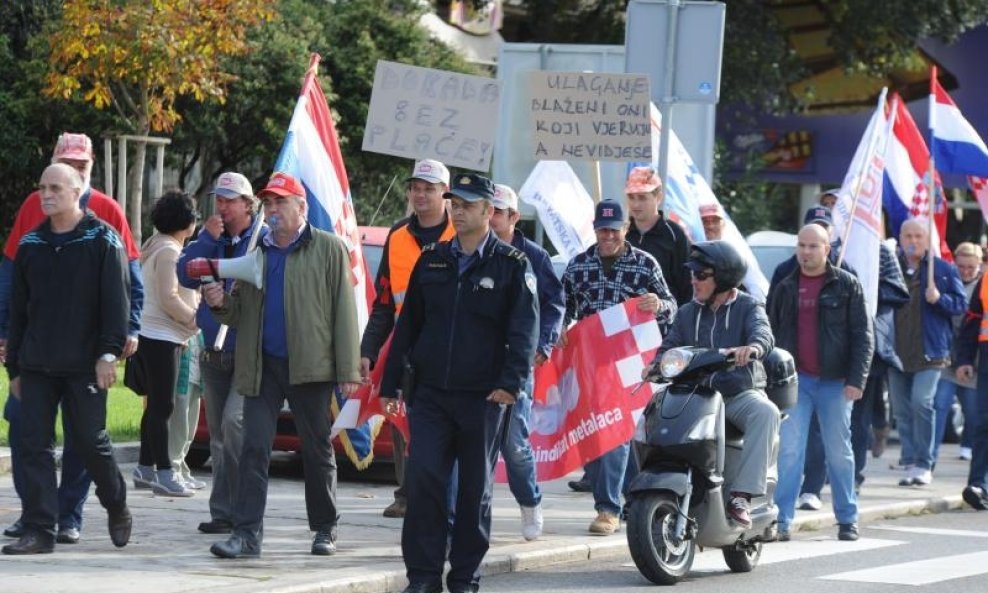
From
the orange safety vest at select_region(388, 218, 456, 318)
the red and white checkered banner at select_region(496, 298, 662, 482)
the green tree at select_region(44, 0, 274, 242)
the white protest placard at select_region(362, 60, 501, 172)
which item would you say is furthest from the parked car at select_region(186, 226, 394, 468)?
the green tree at select_region(44, 0, 274, 242)

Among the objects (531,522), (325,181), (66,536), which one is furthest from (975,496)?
(66,536)

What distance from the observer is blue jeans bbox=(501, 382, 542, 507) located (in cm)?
1071

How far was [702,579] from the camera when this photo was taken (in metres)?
10.1

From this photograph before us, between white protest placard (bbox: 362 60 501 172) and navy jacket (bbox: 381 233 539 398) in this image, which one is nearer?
navy jacket (bbox: 381 233 539 398)

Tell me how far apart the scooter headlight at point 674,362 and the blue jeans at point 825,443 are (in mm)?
2166

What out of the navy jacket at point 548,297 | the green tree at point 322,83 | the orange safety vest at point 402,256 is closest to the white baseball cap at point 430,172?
the orange safety vest at point 402,256

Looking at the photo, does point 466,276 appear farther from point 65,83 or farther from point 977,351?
point 65,83

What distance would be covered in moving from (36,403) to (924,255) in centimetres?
880

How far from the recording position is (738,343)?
10.2 m

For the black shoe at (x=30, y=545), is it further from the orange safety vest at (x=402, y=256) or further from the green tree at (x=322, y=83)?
the green tree at (x=322, y=83)

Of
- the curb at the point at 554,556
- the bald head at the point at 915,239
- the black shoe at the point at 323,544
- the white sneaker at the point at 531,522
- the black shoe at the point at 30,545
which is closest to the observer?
the curb at the point at 554,556

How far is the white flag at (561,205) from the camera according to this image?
45.5 feet

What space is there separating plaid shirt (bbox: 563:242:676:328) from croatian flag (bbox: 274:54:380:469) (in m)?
1.25

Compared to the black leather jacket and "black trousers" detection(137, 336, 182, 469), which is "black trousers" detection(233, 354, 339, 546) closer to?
"black trousers" detection(137, 336, 182, 469)
